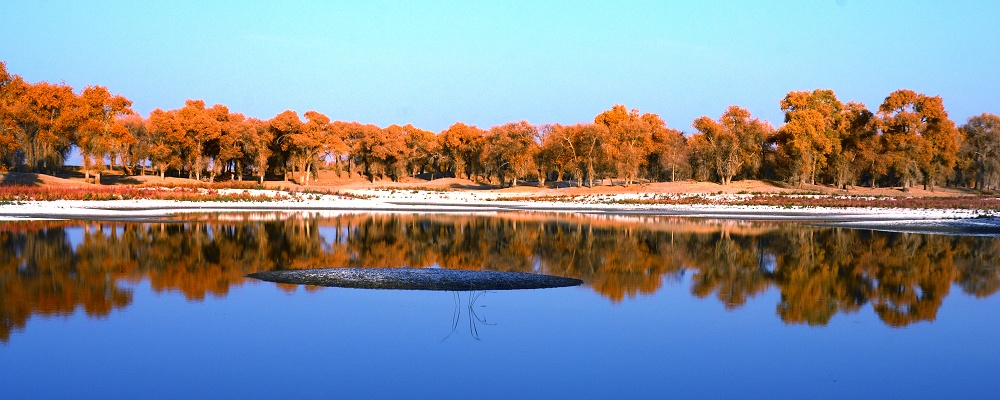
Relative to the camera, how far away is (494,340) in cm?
1109

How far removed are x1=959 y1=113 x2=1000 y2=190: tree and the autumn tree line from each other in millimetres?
151

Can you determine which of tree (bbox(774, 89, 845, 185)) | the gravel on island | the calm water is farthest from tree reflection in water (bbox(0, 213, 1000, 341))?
tree (bbox(774, 89, 845, 185))

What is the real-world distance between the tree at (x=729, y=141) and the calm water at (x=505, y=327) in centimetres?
6335

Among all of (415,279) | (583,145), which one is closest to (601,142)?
(583,145)

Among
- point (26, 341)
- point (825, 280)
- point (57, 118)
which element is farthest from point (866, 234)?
point (57, 118)

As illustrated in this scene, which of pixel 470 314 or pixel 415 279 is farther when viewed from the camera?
pixel 415 279

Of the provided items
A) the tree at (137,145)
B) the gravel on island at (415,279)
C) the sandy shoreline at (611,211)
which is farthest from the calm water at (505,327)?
the tree at (137,145)

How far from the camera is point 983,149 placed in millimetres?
95750

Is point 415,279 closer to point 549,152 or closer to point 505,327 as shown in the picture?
point 505,327

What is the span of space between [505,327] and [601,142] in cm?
7455

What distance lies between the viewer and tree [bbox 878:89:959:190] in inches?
3255

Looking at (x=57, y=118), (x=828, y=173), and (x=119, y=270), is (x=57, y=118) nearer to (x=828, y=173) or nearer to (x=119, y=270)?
(x=119, y=270)

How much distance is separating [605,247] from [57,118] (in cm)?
6274

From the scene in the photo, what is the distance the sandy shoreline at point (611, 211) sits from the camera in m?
37.3
